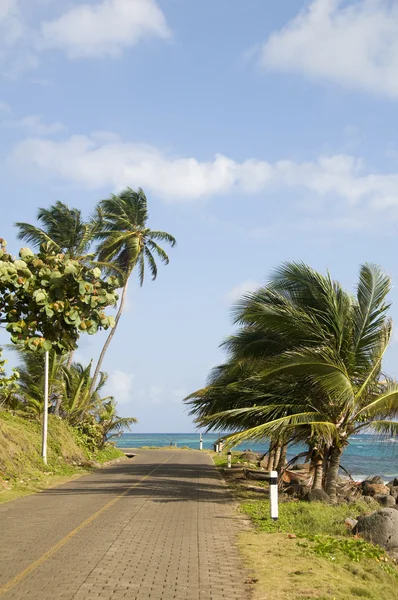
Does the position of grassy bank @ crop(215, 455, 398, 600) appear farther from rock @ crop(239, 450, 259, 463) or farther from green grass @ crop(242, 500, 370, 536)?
rock @ crop(239, 450, 259, 463)

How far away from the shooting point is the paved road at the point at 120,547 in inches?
294

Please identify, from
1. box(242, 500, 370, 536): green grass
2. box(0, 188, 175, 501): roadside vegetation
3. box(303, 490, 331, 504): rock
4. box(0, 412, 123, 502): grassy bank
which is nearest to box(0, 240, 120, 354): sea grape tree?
box(0, 188, 175, 501): roadside vegetation

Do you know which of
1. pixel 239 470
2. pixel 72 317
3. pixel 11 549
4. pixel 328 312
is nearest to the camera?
pixel 72 317

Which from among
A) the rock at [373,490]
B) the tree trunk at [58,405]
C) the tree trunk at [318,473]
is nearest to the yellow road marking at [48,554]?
the tree trunk at [318,473]

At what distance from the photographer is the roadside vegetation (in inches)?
283

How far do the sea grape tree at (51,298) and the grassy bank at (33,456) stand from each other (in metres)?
11.0

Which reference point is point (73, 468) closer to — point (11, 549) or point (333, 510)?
point (333, 510)

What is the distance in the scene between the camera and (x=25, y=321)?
7500mm

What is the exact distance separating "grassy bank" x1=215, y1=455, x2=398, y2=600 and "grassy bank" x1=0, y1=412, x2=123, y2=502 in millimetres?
8071

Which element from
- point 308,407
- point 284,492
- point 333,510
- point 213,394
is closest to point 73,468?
point 213,394

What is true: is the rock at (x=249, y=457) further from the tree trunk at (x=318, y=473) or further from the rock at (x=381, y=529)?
the rock at (x=381, y=529)

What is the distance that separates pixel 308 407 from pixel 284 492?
14.3 ft

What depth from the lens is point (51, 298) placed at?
7.22 metres

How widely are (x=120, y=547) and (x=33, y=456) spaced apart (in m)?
16.2
